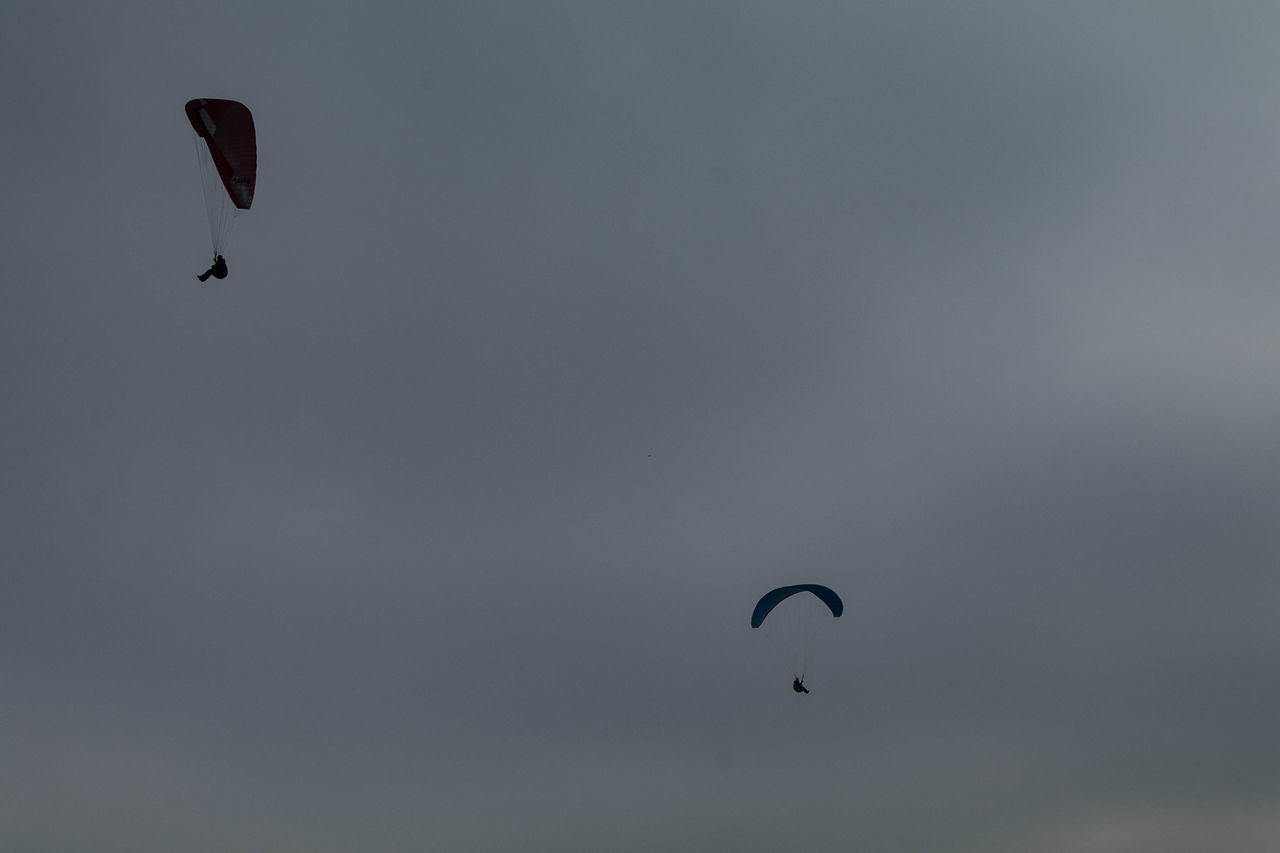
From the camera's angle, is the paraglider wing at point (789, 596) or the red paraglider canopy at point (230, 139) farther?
the paraglider wing at point (789, 596)

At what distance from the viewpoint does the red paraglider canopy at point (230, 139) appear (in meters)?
46.2

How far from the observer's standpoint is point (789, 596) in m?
60.7

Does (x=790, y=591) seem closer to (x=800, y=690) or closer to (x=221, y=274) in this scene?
(x=800, y=690)

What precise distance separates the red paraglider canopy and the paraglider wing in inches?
1345

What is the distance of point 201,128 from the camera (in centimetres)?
4619

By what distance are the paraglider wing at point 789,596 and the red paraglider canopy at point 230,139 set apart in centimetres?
3415

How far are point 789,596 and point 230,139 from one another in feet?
120

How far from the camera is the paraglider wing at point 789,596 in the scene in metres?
60.0

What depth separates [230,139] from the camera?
4666cm

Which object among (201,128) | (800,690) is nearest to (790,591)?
(800,690)

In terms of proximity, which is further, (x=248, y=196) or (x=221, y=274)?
(x=248, y=196)

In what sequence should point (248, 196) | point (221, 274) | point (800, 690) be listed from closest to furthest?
point (221, 274) → point (248, 196) → point (800, 690)

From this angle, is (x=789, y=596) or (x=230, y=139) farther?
(x=789, y=596)

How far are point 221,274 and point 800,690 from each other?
36.7 meters
